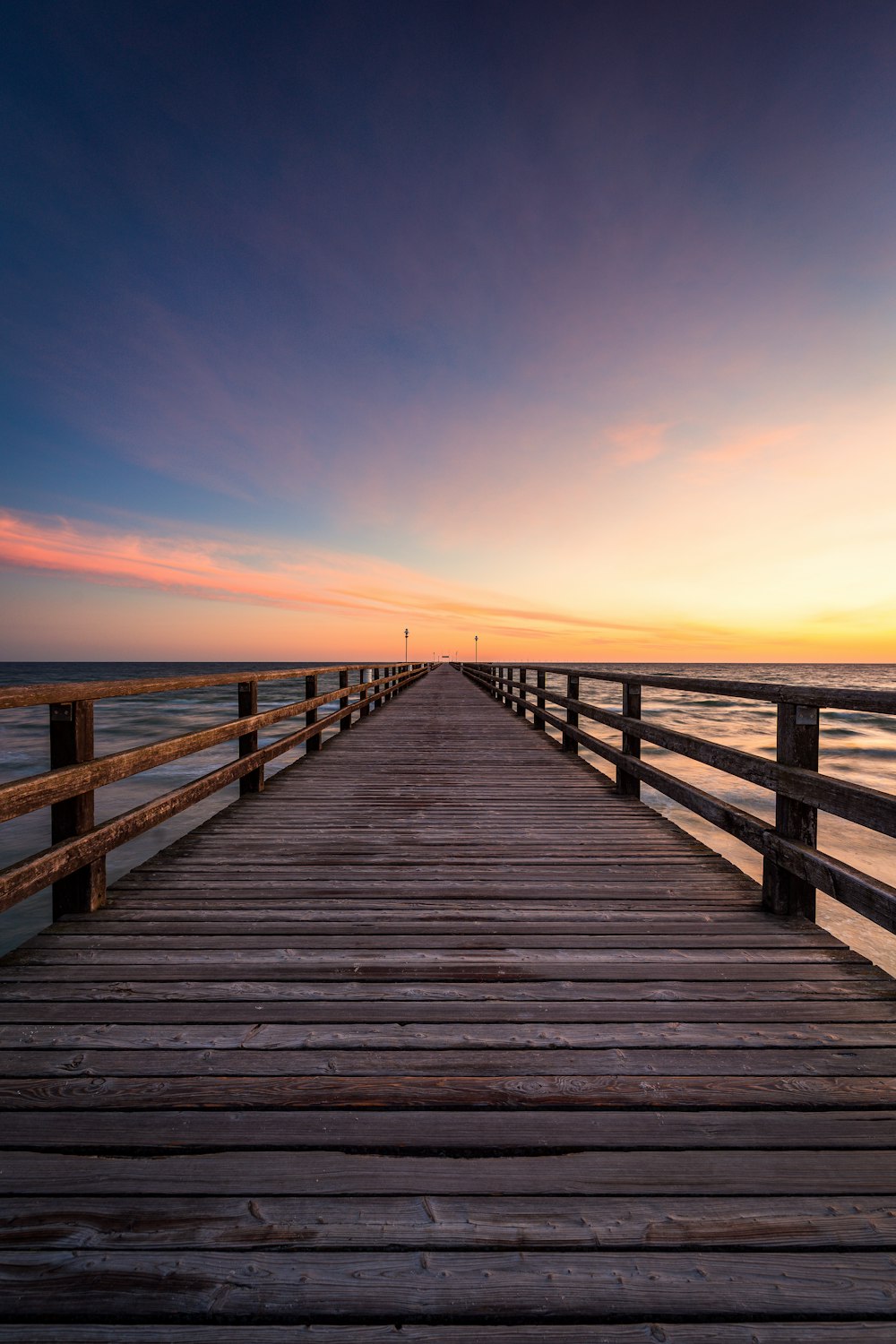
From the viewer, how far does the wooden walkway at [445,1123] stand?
1213 millimetres

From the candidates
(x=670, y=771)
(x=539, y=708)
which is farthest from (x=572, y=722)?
(x=670, y=771)

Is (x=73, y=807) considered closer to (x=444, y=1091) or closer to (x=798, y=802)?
(x=444, y=1091)

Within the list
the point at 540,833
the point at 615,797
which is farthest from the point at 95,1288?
the point at 615,797

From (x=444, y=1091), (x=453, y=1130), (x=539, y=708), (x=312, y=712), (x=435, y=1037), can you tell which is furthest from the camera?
(x=539, y=708)

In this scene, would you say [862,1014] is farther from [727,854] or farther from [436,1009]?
[727,854]

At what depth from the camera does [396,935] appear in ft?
8.86

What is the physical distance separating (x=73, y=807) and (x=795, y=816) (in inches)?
133

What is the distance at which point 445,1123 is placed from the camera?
1630 millimetres

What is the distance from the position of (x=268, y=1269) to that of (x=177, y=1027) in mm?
944

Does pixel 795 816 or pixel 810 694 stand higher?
pixel 810 694

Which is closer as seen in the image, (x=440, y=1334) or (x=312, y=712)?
(x=440, y=1334)

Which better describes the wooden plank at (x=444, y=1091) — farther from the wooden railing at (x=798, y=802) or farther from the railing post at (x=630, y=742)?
the railing post at (x=630, y=742)

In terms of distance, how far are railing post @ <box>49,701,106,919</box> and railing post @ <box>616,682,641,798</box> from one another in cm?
Result: 379

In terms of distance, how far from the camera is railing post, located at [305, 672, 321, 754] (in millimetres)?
6719
